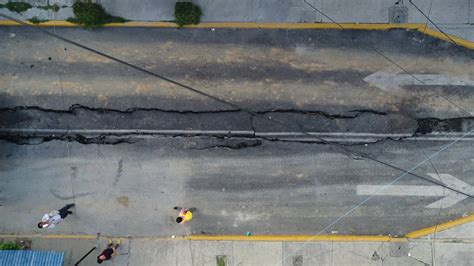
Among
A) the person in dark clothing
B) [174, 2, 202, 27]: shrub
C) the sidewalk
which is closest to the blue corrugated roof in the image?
the person in dark clothing

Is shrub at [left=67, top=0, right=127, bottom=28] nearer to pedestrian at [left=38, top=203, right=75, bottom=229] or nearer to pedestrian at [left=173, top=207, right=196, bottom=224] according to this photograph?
pedestrian at [left=38, top=203, right=75, bottom=229]

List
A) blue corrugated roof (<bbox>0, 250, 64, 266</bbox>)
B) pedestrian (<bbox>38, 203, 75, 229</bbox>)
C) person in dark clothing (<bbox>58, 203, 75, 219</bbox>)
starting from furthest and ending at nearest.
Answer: person in dark clothing (<bbox>58, 203, 75, 219</bbox>) → pedestrian (<bbox>38, 203, 75, 229</bbox>) → blue corrugated roof (<bbox>0, 250, 64, 266</bbox>)

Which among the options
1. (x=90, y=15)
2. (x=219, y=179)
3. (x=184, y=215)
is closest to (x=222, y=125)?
(x=219, y=179)

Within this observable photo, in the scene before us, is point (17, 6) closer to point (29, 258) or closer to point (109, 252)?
point (29, 258)

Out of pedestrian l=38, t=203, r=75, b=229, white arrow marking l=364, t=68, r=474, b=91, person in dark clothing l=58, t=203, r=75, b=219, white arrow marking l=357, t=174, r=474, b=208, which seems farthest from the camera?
white arrow marking l=357, t=174, r=474, b=208

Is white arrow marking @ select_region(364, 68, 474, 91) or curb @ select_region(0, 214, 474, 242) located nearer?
white arrow marking @ select_region(364, 68, 474, 91)

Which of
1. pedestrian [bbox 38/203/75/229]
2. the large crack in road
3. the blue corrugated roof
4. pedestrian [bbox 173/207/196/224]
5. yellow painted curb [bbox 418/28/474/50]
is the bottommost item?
the blue corrugated roof

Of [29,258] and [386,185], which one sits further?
[386,185]
